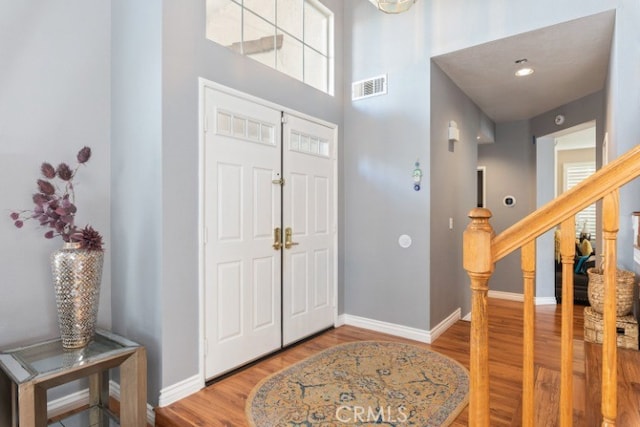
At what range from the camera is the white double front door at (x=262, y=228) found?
2.64 metres

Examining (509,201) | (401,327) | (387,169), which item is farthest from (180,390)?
(509,201)

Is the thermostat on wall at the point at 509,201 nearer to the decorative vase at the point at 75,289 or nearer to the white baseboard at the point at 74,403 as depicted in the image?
the white baseboard at the point at 74,403

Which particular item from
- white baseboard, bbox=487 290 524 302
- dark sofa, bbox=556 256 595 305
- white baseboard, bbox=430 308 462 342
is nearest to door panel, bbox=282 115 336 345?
white baseboard, bbox=430 308 462 342

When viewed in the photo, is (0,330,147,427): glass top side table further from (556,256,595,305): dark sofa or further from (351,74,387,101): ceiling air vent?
(556,256,595,305): dark sofa

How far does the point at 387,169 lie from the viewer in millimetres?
3693

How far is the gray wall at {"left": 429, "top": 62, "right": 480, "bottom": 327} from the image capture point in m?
3.56

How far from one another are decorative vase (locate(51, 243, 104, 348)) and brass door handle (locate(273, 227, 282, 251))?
4.51 feet

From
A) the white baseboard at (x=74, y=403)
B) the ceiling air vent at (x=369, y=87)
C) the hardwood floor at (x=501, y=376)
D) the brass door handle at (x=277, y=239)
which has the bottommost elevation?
the white baseboard at (x=74, y=403)

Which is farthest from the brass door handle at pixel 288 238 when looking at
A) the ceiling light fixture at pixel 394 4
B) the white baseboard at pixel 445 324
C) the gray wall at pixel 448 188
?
the ceiling light fixture at pixel 394 4

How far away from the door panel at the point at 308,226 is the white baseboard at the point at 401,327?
0.26 meters

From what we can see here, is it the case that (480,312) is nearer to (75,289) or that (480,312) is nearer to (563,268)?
(563,268)

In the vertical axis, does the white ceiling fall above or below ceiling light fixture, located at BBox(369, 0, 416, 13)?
above

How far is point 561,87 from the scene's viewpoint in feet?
13.3

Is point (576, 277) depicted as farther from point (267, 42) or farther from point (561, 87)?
point (267, 42)
